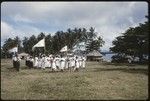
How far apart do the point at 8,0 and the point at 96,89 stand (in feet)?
35.6

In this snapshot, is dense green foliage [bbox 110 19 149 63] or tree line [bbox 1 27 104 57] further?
tree line [bbox 1 27 104 57]

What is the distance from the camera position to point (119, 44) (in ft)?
244

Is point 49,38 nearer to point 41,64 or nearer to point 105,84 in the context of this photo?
point 41,64

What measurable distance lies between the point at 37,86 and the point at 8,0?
11.6 meters

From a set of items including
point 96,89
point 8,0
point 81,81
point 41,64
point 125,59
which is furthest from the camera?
point 125,59

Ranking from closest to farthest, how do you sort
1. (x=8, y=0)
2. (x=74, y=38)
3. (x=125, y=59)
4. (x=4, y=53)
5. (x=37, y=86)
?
(x=8, y=0) → (x=37, y=86) → (x=125, y=59) → (x=4, y=53) → (x=74, y=38)

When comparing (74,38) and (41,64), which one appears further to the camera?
(74,38)

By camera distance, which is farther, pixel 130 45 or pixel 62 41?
pixel 62 41

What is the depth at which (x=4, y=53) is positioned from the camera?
397ft

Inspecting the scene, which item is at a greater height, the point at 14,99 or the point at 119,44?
the point at 119,44

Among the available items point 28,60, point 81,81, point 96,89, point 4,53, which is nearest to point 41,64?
point 28,60

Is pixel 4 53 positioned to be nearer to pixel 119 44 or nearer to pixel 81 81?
pixel 119 44

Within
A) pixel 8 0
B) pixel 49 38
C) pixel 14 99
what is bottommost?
pixel 14 99

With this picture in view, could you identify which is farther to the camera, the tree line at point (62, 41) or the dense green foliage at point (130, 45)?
the tree line at point (62, 41)
